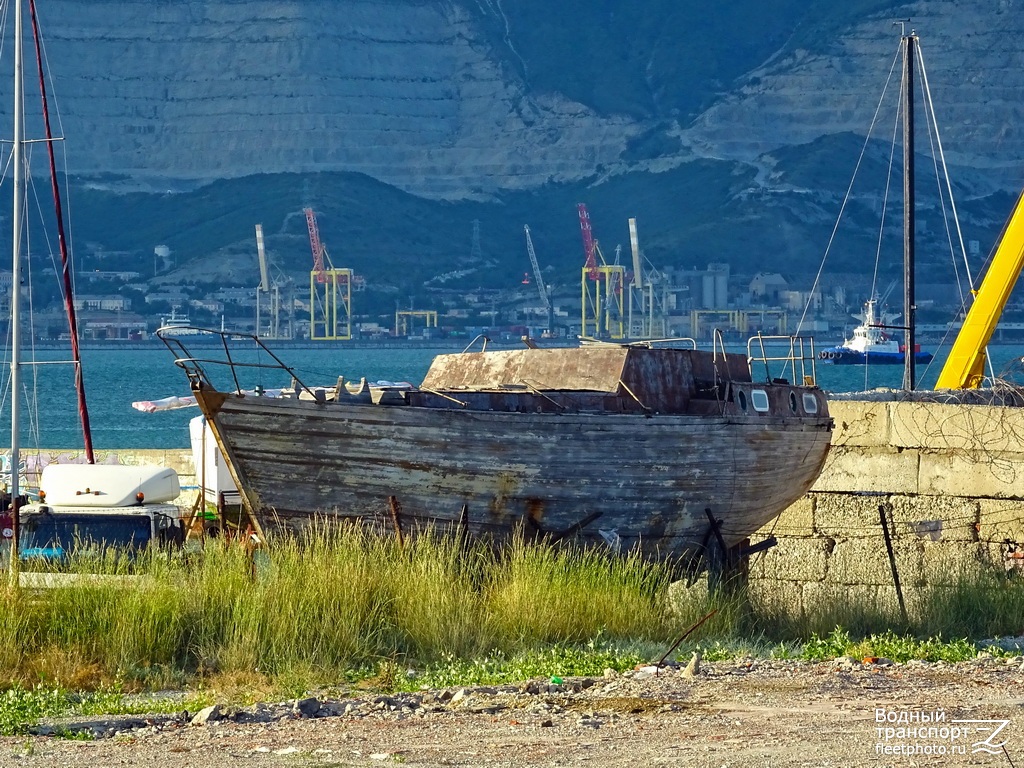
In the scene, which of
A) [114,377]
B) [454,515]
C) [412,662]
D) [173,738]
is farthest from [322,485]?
[114,377]

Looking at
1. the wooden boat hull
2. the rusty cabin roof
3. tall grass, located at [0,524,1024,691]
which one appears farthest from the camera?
the rusty cabin roof

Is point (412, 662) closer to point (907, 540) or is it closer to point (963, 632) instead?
point (963, 632)

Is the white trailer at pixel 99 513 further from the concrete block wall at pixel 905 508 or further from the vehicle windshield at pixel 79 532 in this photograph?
the concrete block wall at pixel 905 508

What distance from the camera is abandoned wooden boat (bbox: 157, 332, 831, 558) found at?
13141 millimetres

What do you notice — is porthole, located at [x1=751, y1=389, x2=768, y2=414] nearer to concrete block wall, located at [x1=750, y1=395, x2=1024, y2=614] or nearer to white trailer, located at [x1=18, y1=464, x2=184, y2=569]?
concrete block wall, located at [x1=750, y1=395, x2=1024, y2=614]

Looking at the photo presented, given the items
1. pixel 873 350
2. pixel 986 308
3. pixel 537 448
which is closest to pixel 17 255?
pixel 537 448

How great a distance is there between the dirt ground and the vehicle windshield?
4752mm

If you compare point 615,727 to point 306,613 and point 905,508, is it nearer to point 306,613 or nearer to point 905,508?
point 306,613

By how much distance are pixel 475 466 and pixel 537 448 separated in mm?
558

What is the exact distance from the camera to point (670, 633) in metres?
11.8

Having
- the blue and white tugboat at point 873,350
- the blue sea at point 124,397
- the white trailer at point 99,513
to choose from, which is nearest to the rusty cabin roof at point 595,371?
the white trailer at point 99,513

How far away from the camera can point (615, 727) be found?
8234mm

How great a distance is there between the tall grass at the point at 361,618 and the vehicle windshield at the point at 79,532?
4.31ft

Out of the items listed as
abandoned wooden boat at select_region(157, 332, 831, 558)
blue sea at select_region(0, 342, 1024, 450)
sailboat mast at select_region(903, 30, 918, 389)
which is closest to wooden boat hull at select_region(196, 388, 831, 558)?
abandoned wooden boat at select_region(157, 332, 831, 558)
